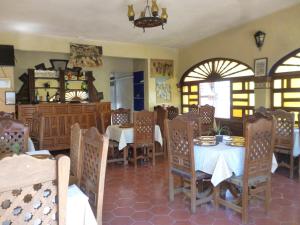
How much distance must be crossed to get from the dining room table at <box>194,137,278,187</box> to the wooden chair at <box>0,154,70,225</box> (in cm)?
200

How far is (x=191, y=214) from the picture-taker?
309cm

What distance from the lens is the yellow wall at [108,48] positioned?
6.33 meters

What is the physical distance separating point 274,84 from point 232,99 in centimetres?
119

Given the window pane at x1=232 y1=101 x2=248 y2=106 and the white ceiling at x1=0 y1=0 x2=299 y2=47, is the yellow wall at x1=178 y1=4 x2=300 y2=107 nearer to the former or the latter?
the white ceiling at x1=0 y1=0 x2=299 y2=47

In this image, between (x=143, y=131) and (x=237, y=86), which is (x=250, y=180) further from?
(x=237, y=86)

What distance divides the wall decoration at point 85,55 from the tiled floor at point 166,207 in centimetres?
371

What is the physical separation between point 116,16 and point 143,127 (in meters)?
2.32

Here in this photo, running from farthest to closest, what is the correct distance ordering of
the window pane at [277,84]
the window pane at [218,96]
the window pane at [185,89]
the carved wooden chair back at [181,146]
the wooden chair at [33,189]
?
1. the window pane at [185,89]
2. the window pane at [218,96]
3. the window pane at [277,84]
4. the carved wooden chair back at [181,146]
5. the wooden chair at [33,189]

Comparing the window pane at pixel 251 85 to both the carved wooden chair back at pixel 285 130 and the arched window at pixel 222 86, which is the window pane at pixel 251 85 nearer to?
the arched window at pixel 222 86

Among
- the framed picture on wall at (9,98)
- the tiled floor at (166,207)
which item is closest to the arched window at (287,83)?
the tiled floor at (166,207)

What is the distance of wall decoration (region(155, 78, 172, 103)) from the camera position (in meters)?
8.45

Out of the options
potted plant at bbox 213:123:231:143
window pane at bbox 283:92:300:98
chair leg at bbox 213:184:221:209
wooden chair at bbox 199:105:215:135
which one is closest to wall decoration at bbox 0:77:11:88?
wooden chair at bbox 199:105:215:135

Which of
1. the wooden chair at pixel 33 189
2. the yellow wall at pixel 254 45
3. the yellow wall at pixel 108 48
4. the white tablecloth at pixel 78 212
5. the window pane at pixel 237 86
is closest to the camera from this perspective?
the wooden chair at pixel 33 189

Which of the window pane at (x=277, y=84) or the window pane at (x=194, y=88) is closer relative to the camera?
the window pane at (x=277, y=84)
